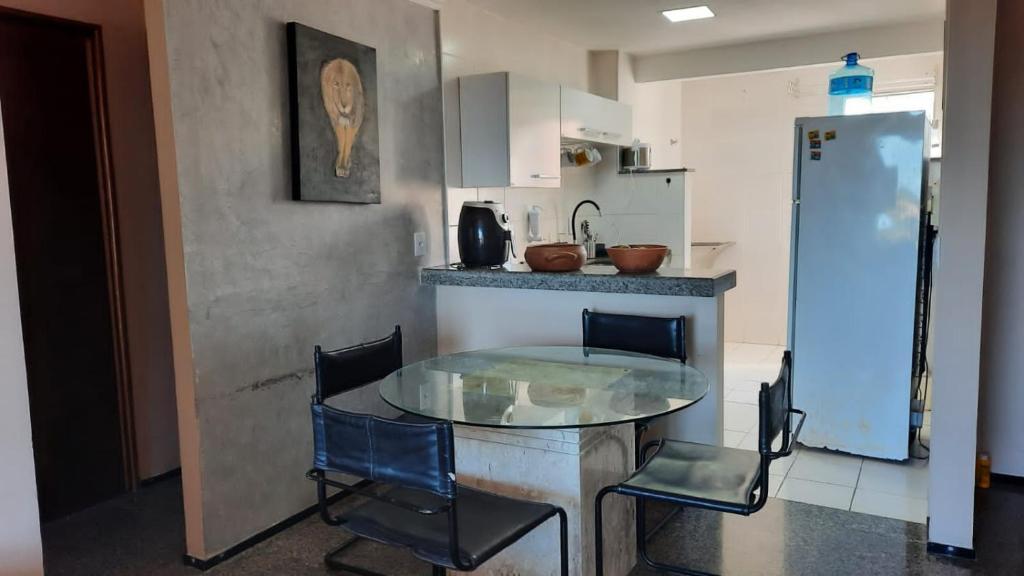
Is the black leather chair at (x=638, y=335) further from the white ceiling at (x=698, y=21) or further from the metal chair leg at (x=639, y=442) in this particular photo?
the white ceiling at (x=698, y=21)

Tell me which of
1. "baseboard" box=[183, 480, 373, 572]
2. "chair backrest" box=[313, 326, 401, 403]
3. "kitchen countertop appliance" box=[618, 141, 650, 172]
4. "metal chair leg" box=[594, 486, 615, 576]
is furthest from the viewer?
"kitchen countertop appliance" box=[618, 141, 650, 172]

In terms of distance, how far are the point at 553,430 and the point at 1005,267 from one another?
7.91 ft

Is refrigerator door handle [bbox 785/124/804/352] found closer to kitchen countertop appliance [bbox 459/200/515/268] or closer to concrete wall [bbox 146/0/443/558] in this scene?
kitchen countertop appliance [bbox 459/200/515/268]

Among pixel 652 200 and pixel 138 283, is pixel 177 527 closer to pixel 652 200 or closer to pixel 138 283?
pixel 138 283

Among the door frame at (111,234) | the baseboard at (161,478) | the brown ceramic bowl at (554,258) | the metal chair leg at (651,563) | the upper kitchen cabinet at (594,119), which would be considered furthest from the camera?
the upper kitchen cabinet at (594,119)

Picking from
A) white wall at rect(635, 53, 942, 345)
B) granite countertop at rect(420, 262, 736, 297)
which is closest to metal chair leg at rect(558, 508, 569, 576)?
granite countertop at rect(420, 262, 736, 297)

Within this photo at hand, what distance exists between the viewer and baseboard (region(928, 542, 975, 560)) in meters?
2.46

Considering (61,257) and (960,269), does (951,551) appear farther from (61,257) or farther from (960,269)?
(61,257)

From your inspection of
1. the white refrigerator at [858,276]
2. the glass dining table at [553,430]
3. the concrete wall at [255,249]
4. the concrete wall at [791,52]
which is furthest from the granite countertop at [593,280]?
the concrete wall at [791,52]

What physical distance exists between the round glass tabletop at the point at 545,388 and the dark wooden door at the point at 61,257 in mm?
1540

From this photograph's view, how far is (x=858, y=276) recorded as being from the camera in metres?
3.48

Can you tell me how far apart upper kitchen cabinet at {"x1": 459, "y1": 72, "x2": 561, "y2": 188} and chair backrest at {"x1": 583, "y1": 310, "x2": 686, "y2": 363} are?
1.01 metres

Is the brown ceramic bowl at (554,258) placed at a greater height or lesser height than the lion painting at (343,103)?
lesser

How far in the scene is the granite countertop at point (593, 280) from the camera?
108 inches
